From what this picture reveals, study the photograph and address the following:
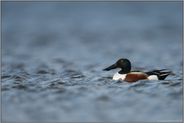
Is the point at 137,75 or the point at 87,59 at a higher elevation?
the point at 87,59

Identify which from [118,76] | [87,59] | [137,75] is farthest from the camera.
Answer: [87,59]

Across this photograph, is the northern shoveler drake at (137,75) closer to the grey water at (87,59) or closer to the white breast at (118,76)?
the white breast at (118,76)

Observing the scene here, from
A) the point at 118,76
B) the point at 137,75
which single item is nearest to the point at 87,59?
the point at 118,76

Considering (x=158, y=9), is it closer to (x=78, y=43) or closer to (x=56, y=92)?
(x=78, y=43)

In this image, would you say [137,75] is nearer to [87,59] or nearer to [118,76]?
[118,76]

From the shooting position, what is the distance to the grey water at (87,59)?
417 inches

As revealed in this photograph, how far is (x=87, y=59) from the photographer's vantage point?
16203mm

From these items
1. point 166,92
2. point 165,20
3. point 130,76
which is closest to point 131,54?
point 130,76

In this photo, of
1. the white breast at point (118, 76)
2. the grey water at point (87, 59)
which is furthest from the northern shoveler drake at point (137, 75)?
the grey water at point (87, 59)

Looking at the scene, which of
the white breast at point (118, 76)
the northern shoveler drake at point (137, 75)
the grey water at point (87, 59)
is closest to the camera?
the grey water at point (87, 59)

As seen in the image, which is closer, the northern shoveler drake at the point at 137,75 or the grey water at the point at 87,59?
the grey water at the point at 87,59

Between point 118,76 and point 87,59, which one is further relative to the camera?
point 87,59

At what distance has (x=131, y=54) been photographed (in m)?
17.0

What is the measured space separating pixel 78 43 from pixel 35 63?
4.41 metres
